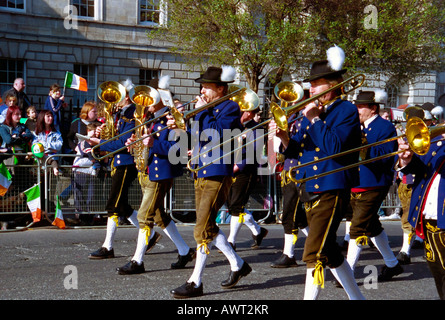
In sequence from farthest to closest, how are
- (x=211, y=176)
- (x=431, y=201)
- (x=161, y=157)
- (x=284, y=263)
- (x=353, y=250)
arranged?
1. (x=284, y=263)
2. (x=161, y=157)
3. (x=353, y=250)
4. (x=211, y=176)
5. (x=431, y=201)

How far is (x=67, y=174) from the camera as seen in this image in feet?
34.8

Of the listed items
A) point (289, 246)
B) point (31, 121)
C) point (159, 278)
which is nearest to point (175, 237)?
point (159, 278)

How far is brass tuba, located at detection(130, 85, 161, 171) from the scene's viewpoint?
263 inches

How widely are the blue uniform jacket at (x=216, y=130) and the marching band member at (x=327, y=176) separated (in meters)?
1.09

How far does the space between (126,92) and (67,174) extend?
3.82 m

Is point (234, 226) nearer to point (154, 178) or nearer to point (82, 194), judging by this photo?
point (154, 178)

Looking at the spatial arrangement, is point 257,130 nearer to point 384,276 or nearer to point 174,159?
point 174,159

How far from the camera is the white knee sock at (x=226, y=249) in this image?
230 inches

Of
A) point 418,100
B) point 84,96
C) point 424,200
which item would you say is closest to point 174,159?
point 424,200

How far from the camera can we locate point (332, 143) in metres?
4.42

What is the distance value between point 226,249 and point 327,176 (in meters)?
1.72

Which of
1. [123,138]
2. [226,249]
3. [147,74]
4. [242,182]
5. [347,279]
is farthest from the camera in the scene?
[147,74]

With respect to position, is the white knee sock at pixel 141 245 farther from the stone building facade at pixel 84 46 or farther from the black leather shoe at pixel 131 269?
the stone building facade at pixel 84 46

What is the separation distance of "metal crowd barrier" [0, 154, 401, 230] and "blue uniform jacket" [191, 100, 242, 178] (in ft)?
16.9
